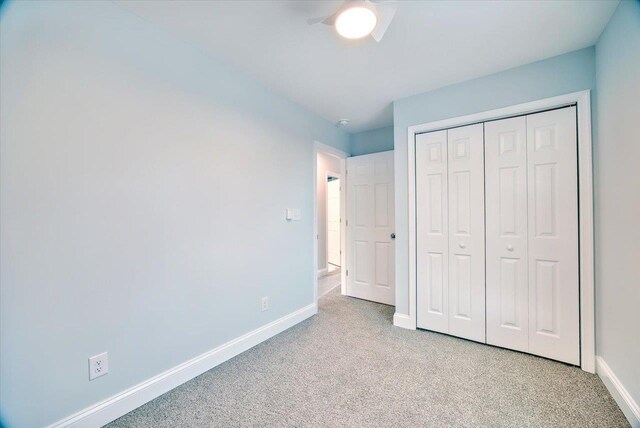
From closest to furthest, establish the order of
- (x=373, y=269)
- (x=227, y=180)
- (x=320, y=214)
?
(x=227, y=180)
(x=373, y=269)
(x=320, y=214)

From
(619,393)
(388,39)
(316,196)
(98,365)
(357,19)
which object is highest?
(388,39)

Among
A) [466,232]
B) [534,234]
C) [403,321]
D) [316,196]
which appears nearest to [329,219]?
[316,196]

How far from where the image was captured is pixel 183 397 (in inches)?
68.8

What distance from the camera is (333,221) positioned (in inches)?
237

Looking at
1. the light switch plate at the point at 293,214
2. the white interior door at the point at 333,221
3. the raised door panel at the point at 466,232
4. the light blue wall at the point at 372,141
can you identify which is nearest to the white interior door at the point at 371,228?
the light blue wall at the point at 372,141

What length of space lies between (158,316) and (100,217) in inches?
28.7

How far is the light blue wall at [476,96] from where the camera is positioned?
2.07 meters

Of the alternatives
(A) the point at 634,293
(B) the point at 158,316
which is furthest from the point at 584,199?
(B) the point at 158,316

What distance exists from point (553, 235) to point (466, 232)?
618 millimetres

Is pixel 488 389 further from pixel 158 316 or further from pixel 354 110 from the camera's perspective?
pixel 354 110

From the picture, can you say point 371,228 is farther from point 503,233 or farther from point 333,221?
point 333,221

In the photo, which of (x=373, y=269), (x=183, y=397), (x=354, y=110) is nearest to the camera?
(x=183, y=397)

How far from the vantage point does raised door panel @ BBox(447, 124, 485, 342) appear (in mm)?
2453

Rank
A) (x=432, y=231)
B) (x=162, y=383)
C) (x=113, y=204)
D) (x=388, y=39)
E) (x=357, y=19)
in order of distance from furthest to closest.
A: 1. (x=432, y=231)
2. (x=388, y=39)
3. (x=162, y=383)
4. (x=113, y=204)
5. (x=357, y=19)
